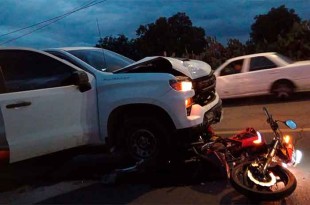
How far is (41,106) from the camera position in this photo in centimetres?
610

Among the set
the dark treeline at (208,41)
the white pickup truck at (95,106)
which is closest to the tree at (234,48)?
the dark treeline at (208,41)

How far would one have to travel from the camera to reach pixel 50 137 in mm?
6191

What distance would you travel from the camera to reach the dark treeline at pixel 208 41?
2056 cm

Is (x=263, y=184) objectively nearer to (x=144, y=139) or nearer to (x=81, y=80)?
(x=144, y=139)

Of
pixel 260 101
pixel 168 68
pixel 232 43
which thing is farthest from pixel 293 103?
pixel 232 43

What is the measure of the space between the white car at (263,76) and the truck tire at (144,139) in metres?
7.87

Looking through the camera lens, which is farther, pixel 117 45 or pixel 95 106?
pixel 117 45

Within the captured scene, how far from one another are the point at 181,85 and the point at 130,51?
626 centimetres

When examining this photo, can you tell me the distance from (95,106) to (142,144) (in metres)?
0.80

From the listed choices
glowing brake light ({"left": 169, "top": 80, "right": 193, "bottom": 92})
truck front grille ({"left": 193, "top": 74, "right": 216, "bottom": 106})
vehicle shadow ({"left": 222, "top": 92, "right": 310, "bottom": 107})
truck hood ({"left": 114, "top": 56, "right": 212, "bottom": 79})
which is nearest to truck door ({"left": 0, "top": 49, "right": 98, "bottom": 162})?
truck hood ({"left": 114, "top": 56, "right": 212, "bottom": 79})

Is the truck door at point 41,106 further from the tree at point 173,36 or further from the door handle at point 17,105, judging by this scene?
the tree at point 173,36

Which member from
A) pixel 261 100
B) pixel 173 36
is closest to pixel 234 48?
pixel 261 100

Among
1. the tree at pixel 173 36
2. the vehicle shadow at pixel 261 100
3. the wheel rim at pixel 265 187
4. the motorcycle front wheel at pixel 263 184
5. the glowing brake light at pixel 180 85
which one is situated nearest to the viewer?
the motorcycle front wheel at pixel 263 184

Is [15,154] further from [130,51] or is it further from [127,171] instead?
[130,51]
